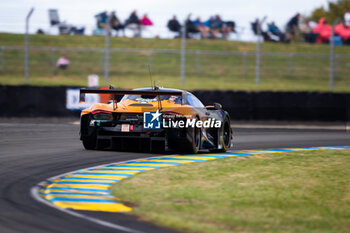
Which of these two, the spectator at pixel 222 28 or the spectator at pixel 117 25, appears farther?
the spectator at pixel 222 28

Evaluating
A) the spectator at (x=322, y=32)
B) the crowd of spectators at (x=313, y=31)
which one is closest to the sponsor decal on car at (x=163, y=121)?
the crowd of spectators at (x=313, y=31)

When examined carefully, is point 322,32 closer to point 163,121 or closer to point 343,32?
point 343,32

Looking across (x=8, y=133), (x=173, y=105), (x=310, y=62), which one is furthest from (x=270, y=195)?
(x=310, y=62)

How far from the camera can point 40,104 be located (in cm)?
A: 2191

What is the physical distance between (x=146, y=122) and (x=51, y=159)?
65.4 inches

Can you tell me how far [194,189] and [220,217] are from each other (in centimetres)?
175

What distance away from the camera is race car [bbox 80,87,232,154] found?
11.9 m

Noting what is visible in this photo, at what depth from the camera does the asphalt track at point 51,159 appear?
Answer: 6516 millimetres

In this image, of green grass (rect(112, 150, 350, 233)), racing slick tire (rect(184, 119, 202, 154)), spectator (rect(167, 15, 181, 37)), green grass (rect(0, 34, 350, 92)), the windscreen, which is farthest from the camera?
green grass (rect(0, 34, 350, 92))

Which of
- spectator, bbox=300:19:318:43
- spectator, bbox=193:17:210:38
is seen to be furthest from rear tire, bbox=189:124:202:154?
spectator, bbox=300:19:318:43

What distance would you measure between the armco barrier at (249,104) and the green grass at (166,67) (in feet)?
Answer: 12.6

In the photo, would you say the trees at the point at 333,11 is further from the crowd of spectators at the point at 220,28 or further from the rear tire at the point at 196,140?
the rear tire at the point at 196,140

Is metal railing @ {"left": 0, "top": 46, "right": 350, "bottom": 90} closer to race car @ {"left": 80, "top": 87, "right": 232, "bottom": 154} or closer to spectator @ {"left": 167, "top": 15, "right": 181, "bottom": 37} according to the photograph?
spectator @ {"left": 167, "top": 15, "right": 181, "bottom": 37}

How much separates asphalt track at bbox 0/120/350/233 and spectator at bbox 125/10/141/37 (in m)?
11.4
